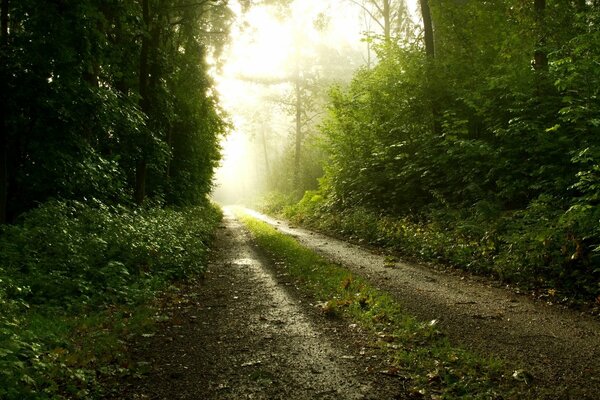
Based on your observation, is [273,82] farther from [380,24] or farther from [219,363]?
[219,363]

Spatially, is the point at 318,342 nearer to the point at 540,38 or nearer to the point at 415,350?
the point at 415,350

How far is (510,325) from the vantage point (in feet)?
19.2

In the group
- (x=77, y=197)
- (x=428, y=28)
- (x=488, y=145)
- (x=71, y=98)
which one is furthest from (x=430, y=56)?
(x=77, y=197)

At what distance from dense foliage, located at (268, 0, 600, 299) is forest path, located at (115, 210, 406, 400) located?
4579 millimetres

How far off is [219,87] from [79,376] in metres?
17.3

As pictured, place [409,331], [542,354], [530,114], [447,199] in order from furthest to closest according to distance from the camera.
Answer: [447,199], [530,114], [409,331], [542,354]

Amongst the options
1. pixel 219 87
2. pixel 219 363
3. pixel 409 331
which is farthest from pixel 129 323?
pixel 219 87

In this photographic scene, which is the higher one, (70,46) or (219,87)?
(219,87)

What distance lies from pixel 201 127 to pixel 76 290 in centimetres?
1499

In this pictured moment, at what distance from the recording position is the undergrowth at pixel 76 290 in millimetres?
3988

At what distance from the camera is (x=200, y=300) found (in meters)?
7.71

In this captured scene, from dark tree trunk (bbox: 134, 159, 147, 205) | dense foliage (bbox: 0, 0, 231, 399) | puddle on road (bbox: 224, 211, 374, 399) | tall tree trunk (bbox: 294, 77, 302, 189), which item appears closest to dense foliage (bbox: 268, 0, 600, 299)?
puddle on road (bbox: 224, 211, 374, 399)

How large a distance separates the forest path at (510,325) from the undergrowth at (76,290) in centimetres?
436

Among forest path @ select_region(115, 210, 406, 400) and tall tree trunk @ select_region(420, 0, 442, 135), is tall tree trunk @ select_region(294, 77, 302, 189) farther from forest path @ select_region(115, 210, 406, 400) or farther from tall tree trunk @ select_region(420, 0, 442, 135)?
forest path @ select_region(115, 210, 406, 400)
